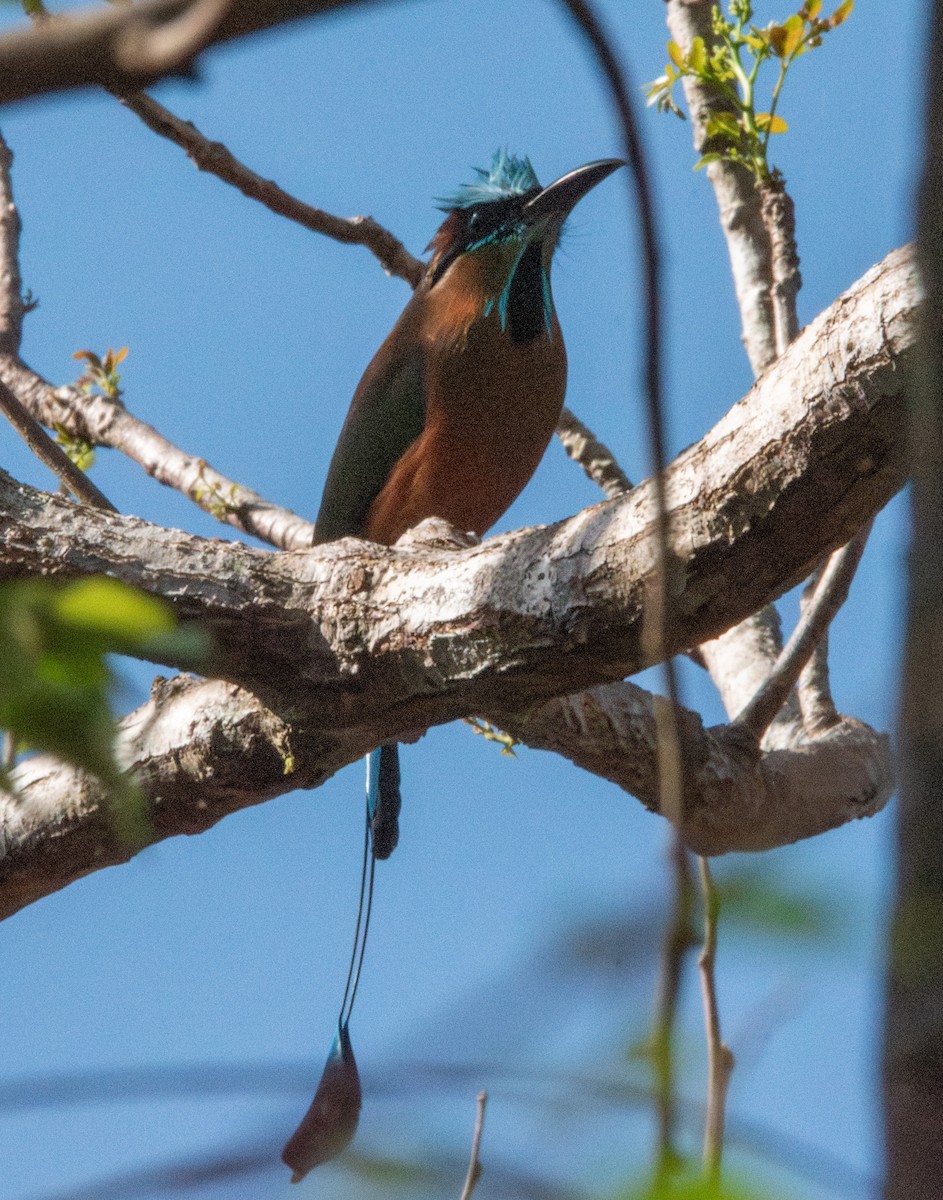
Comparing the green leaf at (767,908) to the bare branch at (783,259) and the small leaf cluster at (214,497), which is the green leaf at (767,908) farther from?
the small leaf cluster at (214,497)

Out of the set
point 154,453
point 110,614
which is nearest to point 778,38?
point 154,453

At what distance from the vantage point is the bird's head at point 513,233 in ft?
13.7

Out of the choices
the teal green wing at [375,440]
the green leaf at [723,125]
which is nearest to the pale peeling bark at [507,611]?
the teal green wing at [375,440]

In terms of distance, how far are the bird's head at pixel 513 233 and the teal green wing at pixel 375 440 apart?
1.11 ft

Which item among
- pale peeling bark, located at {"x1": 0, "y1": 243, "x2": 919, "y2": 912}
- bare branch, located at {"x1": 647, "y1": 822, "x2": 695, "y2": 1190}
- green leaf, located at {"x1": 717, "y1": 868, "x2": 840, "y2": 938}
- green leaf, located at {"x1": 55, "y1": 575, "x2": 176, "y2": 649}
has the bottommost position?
bare branch, located at {"x1": 647, "y1": 822, "x2": 695, "y2": 1190}

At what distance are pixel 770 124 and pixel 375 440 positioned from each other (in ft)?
4.74

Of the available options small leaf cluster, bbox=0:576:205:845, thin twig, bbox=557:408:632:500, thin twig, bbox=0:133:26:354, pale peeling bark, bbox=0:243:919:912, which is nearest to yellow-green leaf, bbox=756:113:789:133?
Answer: thin twig, bbox=557:408:632:500

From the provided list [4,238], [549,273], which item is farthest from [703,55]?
[4,238]

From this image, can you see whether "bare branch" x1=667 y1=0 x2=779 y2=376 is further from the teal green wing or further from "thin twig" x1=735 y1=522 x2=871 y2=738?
the teal green wing

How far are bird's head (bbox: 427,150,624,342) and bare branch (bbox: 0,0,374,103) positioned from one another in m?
3.42

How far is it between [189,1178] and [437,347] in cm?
343

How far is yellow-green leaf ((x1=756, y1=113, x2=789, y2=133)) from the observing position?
11.4ft

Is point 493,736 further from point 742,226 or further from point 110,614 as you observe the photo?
point 110,614

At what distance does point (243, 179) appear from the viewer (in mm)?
3875
